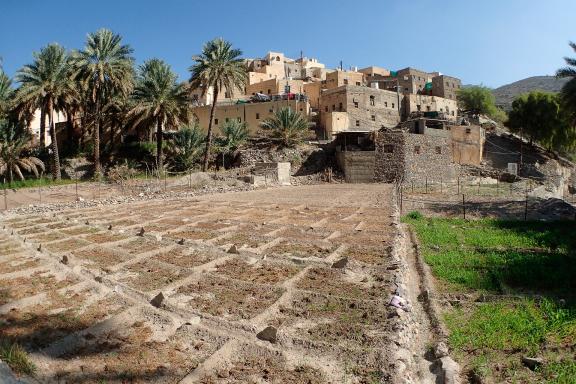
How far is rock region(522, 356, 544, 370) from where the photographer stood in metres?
4.30

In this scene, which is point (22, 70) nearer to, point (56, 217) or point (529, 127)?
point (56, 217)

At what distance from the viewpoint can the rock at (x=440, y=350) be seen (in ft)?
15.2

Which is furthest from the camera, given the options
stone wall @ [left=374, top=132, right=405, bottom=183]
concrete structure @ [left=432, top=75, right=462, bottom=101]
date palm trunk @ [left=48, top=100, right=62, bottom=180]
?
concrete structure @ [left=432, top=75, right=462, bottom=101]

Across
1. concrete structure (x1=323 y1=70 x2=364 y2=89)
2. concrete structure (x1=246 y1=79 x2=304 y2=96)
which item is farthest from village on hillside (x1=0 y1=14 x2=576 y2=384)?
concrete structure (x1=323 y1=70 x2=364 y2=89)

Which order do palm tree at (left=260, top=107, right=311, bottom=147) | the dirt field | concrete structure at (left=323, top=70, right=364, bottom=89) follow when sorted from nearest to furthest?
the dirt field, palm tree at (left=260, top=107, right=311, bottom=147), concrete structure at (left=323, top=70, right=364, bottom=89)

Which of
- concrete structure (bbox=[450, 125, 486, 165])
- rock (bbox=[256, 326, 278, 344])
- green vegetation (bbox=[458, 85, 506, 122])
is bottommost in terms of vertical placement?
rock (bbox=[256, 326, 278, 344])

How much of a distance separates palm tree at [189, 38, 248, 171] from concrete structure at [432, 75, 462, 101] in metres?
32.8

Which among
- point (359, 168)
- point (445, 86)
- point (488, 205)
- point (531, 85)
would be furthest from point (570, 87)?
point (531, 85)

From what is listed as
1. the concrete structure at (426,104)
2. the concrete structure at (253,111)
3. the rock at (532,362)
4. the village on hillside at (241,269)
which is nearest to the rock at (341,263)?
the village on hillside at (241,269)

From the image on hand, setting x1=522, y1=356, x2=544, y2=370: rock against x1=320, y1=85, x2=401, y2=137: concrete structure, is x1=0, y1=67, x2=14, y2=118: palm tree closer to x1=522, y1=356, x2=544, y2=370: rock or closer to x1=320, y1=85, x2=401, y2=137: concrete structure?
x1=320, y1=85, x2=401, y2=137: concrete structure

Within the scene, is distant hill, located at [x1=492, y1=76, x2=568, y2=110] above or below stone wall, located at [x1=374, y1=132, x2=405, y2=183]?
above

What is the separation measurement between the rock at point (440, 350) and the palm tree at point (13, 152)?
1037 inches

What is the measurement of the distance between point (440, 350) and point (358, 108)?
3835cm

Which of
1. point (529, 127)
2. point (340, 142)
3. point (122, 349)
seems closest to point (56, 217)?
point (122, 349)
